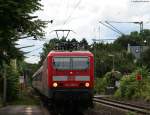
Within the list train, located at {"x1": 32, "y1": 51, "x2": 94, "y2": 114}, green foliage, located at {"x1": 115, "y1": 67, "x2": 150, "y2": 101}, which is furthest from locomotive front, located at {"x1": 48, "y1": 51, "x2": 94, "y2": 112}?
green foliage, located at {"x1": 115, "y1": 67, "x2": 150, "y2": 101}

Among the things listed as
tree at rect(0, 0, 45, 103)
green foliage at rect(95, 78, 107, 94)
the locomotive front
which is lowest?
green foliage at rect(95, 78, 107, 94)

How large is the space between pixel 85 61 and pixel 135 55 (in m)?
105

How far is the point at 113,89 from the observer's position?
7100cm

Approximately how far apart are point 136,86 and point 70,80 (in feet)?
92.0

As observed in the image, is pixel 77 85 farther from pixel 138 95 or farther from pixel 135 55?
pixel 135 55

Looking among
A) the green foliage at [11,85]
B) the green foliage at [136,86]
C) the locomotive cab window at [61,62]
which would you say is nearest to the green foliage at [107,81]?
the green foliage at [136,86]

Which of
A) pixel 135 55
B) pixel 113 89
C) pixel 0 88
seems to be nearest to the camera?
pixel 0 88

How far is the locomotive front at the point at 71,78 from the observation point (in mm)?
25312

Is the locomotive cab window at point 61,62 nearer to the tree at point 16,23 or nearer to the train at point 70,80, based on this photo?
the train at point 70,80

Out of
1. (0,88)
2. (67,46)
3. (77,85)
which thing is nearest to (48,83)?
(77,85)

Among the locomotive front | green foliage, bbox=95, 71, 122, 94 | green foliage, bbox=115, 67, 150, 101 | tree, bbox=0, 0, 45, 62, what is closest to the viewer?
tree, bbox=0, 0, 45, 62

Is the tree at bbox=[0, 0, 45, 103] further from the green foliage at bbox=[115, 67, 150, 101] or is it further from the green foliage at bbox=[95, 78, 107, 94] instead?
the green foliage at bbox=[95, 78, 107, 94]

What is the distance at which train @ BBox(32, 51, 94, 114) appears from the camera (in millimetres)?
25328

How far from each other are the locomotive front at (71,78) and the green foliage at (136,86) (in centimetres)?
2382
